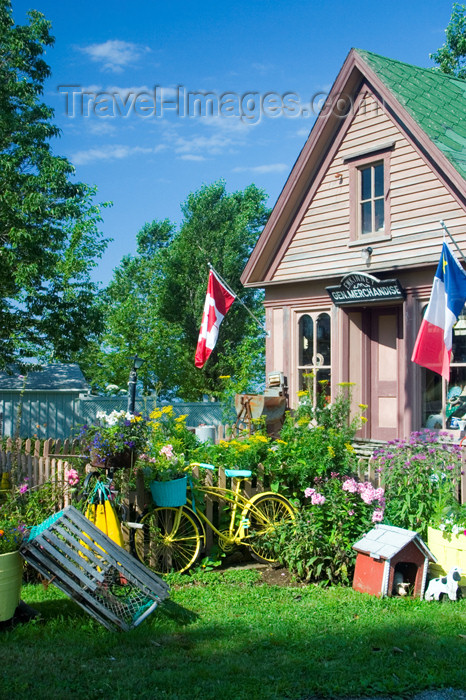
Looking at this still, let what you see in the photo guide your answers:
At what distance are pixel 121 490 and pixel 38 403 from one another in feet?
49.4

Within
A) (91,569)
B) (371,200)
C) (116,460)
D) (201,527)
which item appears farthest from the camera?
(371,200)

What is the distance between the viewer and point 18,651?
4.57m

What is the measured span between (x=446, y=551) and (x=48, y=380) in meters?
18.3

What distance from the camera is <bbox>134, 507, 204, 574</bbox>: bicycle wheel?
6.58 metres

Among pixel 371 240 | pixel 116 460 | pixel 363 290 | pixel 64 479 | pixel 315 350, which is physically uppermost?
pixel 371 240

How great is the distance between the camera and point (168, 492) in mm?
6527

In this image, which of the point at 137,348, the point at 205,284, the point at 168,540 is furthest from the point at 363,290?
the point at 205,284

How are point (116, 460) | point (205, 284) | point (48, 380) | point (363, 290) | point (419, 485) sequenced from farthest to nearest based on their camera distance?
point (205, 284) < point (48, 380) < point (363, 290) < point (419, 485) < point (116, 460)

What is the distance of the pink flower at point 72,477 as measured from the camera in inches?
257

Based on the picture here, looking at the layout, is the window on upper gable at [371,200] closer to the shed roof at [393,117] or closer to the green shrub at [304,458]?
the shed roof at [393,117]

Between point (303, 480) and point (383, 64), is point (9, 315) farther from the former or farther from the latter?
point (303, 480)

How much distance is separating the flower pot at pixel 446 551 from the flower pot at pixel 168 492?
2337 mm

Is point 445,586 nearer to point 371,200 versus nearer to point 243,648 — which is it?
point 243,648

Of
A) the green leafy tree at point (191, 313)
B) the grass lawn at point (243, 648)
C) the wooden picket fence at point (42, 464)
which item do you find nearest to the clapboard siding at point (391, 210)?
the wooden picket fence at point (42, 464)
